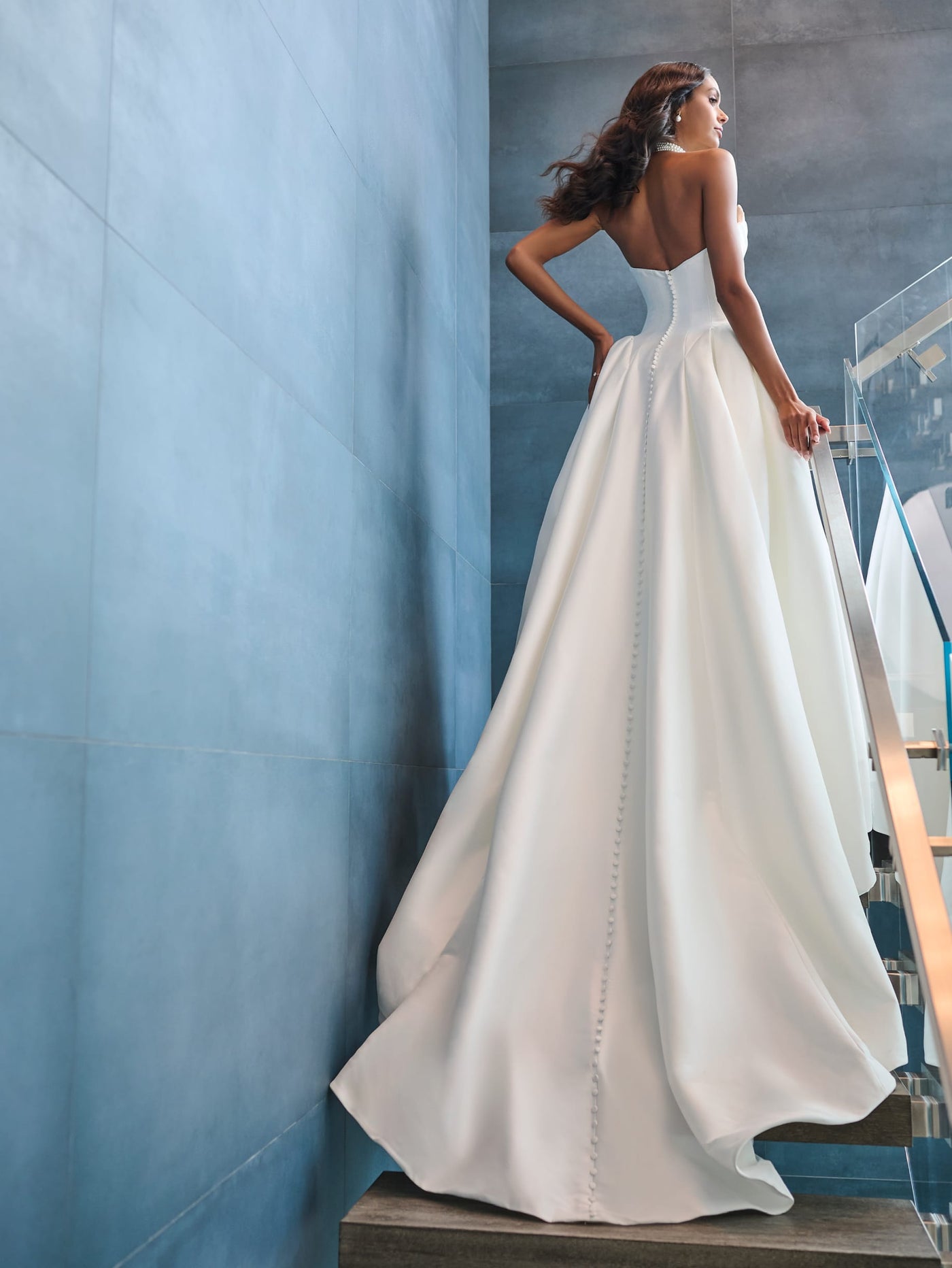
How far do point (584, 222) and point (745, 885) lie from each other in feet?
5.14

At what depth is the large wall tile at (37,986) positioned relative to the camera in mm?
917

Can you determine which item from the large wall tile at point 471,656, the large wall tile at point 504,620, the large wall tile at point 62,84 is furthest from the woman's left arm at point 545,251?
the large wall tile at point 62,84

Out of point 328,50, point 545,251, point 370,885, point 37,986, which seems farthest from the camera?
point 545,251

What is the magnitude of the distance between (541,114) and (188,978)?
3.38 m

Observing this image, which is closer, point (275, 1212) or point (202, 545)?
point (202, 545)

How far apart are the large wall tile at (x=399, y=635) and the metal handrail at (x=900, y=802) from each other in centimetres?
81

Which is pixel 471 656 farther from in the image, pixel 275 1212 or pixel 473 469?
pixel 275 1212

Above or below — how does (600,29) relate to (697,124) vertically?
above

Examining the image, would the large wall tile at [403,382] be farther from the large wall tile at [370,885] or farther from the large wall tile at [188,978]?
the large wall tile at [188,978]

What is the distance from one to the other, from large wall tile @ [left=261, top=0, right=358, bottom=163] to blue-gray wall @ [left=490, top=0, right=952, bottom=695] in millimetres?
1698

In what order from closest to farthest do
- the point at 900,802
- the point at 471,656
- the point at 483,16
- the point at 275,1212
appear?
the point at 900,802
the point at 275,1212
the point at 471,656
the point at 483,16

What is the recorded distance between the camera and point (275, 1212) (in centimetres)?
154

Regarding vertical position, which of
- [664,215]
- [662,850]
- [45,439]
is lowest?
[662,850]

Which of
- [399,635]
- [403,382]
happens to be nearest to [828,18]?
[403,382]
